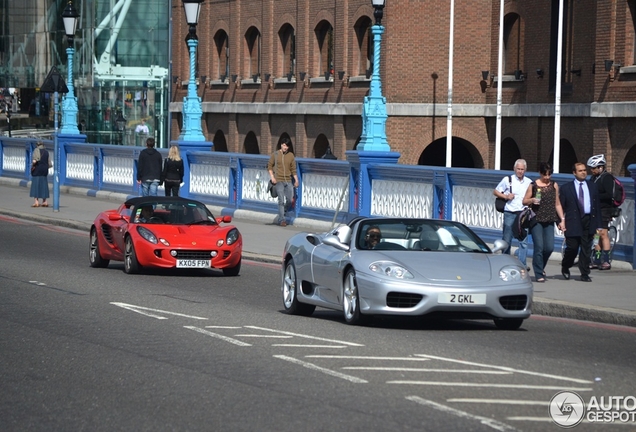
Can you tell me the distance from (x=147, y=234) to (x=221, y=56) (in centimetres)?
3696

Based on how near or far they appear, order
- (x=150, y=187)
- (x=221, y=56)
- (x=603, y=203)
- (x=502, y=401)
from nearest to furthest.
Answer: (x=502, y=401) < (x=603, y=203) < (x=150, y=187) < (x=221, y=56)

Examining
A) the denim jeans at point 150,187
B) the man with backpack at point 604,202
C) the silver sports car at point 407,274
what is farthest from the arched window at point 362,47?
the silver sports car at point 407,274

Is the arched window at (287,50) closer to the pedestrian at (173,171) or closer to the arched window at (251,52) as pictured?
the arched window at (251,52)

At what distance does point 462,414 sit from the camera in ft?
27.5

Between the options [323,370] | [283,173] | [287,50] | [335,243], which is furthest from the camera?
[287,50]

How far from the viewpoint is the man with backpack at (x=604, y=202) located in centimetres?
1953

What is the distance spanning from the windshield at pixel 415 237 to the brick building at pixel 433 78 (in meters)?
20.3

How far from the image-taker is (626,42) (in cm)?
3412

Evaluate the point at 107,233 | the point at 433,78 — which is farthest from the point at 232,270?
the point at 433,78

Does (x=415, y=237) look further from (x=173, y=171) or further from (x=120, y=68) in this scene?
(x=120, y=68)

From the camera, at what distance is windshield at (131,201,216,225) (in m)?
19.9

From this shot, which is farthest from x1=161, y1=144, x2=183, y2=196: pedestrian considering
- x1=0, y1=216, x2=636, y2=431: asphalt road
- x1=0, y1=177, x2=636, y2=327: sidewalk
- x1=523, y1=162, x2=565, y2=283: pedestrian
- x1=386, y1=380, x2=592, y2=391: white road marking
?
x1=386, y1=380, x2=592, y2=391: white road marking

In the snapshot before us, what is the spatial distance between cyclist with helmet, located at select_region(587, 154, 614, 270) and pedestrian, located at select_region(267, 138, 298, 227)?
32.6 ft

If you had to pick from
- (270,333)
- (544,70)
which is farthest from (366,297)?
(544,70)
